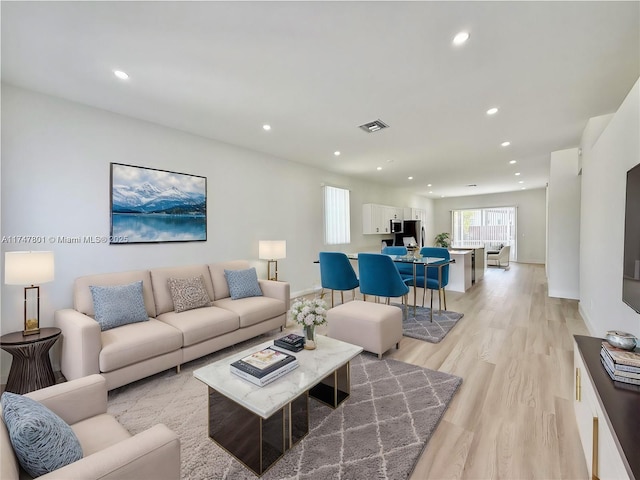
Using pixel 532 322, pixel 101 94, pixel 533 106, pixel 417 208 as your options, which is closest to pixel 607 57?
pixel 533 106

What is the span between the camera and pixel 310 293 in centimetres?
559

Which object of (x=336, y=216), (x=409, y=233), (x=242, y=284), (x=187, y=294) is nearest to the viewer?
(x=187, y=294)

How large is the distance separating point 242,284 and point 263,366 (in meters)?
1.89

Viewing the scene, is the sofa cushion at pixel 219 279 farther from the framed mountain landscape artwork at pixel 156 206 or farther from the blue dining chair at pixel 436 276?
the blue dining chair at pixel 436 276

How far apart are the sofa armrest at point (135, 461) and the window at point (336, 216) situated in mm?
5121

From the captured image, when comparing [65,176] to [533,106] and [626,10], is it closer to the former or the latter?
[626,10]

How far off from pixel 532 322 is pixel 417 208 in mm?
7091

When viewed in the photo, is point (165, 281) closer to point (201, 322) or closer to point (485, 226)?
point (201, 322)

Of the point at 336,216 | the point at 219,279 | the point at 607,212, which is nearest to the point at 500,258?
the point at 336,216

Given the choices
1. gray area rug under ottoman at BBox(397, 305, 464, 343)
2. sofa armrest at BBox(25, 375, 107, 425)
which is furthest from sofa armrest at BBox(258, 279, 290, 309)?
sofa armrest at BBox(25, 375, 107, 425)

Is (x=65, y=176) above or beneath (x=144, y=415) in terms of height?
above

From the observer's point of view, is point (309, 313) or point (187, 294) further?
point (187, 294)

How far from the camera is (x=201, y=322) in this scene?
8.84 ft

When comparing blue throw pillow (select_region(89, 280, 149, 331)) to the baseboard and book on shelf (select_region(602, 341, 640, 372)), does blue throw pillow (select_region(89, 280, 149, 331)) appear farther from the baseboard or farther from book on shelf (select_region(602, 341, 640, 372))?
the baseboard
